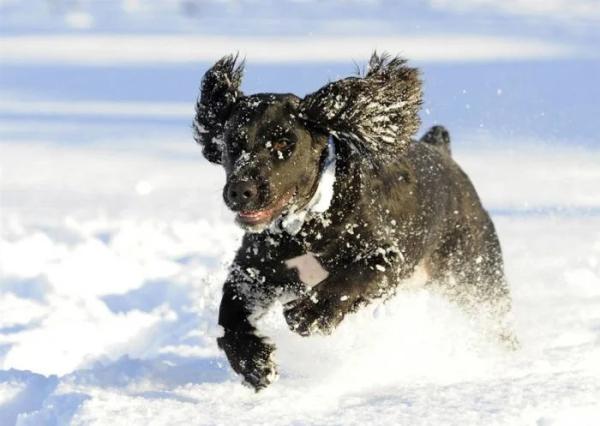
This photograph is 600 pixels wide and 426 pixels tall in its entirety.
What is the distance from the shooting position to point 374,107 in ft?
19.3

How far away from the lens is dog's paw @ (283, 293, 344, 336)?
5.33 m

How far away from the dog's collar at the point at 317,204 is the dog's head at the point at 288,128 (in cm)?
3

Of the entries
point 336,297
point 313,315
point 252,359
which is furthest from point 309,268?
point 252,359

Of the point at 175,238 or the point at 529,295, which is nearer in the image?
the point at 529,295

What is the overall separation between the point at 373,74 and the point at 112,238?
600 cm

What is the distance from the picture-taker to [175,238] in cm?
1177

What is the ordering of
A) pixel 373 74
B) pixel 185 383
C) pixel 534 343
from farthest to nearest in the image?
pixel 534 343, pixel 185 383, pixel 373 74

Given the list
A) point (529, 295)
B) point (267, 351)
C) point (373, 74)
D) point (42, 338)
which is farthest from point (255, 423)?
point (529, 295)

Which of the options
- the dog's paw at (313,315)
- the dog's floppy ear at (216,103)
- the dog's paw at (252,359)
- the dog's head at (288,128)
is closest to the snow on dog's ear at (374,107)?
the dog's head at (288,128)

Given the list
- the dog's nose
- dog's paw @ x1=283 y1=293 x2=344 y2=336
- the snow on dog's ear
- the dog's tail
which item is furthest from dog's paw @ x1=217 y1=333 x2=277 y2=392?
the dog's tail

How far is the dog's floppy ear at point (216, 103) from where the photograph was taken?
6.12 meters

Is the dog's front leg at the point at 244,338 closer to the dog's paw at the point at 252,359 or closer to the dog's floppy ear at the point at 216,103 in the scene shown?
the dog's paw at the point at 252,359

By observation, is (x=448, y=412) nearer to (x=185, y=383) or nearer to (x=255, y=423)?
(x=255, y=423)

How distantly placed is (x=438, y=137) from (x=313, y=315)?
2662mm
